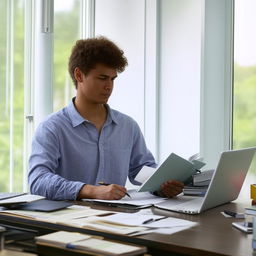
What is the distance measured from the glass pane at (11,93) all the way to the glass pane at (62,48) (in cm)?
34

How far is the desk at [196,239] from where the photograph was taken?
5.49ft

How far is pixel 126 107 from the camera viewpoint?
4.38 meters

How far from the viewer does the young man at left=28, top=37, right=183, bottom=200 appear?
2.72m

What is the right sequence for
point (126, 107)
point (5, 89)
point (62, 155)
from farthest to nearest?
1. point (126, 107)
2. point (5, 89)
3. point (62, 155)

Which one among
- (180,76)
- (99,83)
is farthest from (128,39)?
(99,83)

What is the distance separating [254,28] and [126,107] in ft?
3.69

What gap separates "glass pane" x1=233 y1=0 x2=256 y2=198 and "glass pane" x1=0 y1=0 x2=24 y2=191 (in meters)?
1.57

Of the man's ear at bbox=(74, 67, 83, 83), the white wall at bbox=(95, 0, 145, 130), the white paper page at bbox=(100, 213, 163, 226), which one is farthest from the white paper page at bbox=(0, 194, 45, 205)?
the white wall at bbox=(95, 0, 145, 130)

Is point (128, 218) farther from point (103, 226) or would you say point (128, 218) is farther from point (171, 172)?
point (171, 172)

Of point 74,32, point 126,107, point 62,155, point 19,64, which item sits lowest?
point 62,155

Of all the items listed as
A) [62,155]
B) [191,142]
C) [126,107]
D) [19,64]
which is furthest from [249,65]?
[62,155]

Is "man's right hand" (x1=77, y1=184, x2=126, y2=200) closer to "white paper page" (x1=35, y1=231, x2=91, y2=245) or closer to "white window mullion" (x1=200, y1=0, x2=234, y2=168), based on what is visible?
"white paper page" (x1=35, y1=231, x2=91, y2=245)

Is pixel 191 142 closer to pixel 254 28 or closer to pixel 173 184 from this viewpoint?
pixel 254 28

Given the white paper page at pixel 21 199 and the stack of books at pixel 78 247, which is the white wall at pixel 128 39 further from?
the stack of books at pixel 78 247
